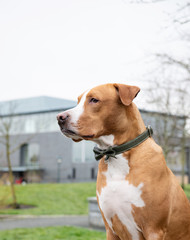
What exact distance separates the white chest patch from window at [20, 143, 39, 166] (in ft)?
158

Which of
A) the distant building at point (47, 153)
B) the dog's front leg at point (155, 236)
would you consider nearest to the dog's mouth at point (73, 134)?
the dog's front leg at point (155, 236)

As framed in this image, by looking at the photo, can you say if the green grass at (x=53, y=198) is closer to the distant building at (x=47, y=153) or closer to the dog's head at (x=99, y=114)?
the dog's head at (x=99, y=114)

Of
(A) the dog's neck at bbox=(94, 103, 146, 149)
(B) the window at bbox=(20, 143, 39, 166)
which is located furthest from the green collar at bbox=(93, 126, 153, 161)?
(B) the window at bbox=(20, 143, 39, 166)

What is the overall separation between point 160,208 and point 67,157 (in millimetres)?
45029

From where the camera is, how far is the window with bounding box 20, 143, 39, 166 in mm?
49625

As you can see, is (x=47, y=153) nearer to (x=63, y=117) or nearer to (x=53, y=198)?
(x=53, y=198)

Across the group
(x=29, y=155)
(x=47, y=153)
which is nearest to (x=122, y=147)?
(x=47, y=153)

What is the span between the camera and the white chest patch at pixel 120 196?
2.19 meters

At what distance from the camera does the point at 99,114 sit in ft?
7.52

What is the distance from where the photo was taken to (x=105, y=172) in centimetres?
235

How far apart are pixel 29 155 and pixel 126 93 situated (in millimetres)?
49769

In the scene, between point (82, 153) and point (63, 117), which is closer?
point (63, 117)

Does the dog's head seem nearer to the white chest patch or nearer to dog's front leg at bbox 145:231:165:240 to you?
the white chest patch

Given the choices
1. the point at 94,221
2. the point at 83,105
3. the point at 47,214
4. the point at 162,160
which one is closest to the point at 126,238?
the point at 162,160
